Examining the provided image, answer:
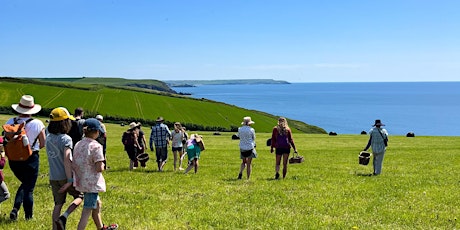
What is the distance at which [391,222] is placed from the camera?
988 cm

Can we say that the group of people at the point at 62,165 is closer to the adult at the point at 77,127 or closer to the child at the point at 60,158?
the child at the point at 60,158

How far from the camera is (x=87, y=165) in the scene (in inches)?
305

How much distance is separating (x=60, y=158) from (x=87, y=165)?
826 mm

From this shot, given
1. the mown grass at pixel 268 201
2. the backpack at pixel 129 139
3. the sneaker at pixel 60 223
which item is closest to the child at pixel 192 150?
the mown grass at pixel 268 201

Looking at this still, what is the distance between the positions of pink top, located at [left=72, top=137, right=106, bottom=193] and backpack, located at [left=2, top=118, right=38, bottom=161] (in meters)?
1.93

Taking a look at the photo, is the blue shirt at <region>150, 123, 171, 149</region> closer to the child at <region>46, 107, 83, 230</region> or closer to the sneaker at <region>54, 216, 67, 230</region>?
the child at <region>46, 107, 83, 230</region>

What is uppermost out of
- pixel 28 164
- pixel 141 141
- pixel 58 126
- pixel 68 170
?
pixel 58 126

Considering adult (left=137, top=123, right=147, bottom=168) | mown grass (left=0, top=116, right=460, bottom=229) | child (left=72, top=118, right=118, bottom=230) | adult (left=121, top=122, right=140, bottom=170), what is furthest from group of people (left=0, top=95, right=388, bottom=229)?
adult (left=137, top=123, right=147, bottom=168)

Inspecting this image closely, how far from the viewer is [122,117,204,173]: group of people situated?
18.5 metres

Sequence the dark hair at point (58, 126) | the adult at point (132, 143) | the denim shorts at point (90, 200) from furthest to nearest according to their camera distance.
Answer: the adult at point (132, 143)
the dark hair at point (58, 126)
the denim shorts at point (90, 200)

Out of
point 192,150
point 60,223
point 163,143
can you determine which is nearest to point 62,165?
point 60,223

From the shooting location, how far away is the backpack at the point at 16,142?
9.00 metres

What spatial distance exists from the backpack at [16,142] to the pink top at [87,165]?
6.32ft

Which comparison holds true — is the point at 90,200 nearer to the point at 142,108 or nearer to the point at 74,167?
the point at 74,167
